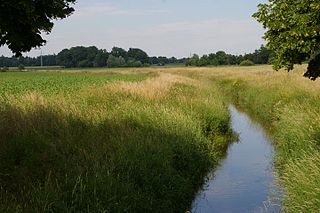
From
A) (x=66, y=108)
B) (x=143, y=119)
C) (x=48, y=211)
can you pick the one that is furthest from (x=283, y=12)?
(x=66, y=108)

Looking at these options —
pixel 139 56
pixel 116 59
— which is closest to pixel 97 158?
pixel 116 59

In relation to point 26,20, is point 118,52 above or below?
above

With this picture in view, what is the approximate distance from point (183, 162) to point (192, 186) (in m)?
0.66

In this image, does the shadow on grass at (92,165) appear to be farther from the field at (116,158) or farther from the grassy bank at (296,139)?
the grassy bank at (296,139)

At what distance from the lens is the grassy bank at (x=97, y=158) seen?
6.36m

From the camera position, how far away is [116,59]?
Result: 455 feet

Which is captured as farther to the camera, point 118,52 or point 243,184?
point 118,52

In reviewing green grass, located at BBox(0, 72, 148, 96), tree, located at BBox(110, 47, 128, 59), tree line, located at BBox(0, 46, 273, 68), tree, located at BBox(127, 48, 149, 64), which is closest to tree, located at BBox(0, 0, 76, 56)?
green grass, located at BBox(0, 72, 148, 96)

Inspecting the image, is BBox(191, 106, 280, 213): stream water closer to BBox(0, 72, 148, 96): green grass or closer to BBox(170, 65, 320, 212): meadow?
BBox(170, 65, 320, 212): meadow

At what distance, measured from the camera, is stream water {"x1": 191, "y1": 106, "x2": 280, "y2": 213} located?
9203 mm

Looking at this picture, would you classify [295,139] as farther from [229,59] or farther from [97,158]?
[229,59]

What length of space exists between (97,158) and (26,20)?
2.93 m

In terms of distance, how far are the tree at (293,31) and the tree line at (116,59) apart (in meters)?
95.6

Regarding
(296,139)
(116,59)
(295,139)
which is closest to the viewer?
(296,139)
